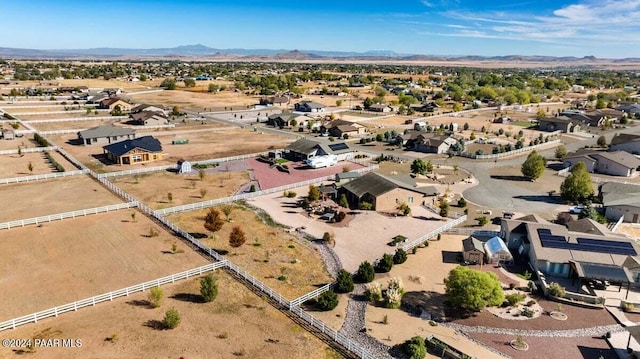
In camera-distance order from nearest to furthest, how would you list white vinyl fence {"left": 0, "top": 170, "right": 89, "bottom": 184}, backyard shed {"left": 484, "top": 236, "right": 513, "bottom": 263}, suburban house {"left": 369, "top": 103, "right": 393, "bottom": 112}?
backyard shed {"left": 484, "top": 236, "right": 513, "bottom": 263}, white vinyl fence {"left": 0, "top": 170, "right": 89, "bottom": 184}, suburban house {"left": 369, "top": 103, "right": 393, "bottom": 112}

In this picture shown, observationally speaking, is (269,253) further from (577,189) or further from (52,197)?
(577,189)

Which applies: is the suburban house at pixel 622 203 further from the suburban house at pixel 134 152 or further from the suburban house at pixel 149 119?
the suburban house at pixel 149 119

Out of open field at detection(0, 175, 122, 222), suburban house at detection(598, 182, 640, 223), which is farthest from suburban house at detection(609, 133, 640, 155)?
open field at detection(0, 175, 122, 222)

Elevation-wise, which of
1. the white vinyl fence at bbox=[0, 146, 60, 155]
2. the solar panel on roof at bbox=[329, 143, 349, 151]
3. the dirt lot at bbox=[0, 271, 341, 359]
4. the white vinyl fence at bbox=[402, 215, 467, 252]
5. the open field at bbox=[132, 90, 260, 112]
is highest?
the open field at bbox=[132, 90, 260, 112]

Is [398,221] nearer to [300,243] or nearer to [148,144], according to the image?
[300,243]

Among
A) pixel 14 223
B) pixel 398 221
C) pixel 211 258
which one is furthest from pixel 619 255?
pixel 14 223

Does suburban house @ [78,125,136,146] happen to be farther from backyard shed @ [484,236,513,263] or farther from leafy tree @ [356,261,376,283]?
backyard shed @ [484,236,513,263]

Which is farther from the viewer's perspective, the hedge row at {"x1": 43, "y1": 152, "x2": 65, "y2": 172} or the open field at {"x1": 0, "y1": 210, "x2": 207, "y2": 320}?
the hedge row at {"x1": 43, "y1": 152, "x2": 65, "y2": 172}
